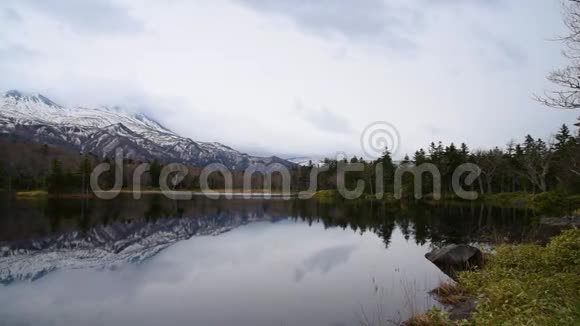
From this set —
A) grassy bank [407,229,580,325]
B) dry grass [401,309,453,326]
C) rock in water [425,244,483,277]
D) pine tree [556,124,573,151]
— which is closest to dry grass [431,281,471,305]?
grassy bank [407,229,580,325]

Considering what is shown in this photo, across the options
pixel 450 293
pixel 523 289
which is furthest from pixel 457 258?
pixel 523 289

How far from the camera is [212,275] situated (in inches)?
664

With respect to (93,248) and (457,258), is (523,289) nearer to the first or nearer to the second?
(457,258)

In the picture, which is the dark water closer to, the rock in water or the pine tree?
the rock in water

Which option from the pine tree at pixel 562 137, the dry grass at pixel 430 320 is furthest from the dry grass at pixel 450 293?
the pine tree at pixel 562 137

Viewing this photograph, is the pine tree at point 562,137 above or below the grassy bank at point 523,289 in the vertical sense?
above

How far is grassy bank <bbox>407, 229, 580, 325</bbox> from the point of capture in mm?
7664

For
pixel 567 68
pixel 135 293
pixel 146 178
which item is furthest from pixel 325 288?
pixel 146 178

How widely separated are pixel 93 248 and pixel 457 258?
19823 millimetres

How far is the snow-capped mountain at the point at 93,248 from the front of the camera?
1814 cm

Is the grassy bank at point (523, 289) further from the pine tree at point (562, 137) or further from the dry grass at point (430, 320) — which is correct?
the pine tree at point (562, 137)

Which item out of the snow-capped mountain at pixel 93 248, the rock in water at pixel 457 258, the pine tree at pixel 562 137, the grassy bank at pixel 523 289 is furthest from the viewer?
the pine tree at pixel 562 137

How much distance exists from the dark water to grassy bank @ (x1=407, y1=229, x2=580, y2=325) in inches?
58.4

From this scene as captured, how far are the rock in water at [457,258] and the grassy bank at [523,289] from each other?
0.66m
